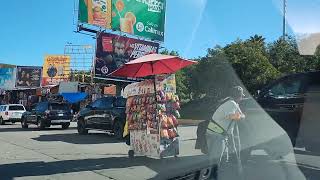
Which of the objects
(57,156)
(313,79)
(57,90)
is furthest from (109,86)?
(313,79)

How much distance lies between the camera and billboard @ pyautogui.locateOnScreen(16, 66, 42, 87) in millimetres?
Result: 60031

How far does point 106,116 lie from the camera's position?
2075cm

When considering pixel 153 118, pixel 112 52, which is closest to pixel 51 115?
pixel 112 52

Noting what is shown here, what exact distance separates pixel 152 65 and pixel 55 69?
4318 cm

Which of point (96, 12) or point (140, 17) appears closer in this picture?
point (96, 12)

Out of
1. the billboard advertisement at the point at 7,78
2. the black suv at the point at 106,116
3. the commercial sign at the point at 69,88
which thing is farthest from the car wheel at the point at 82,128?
the billboard advertisement at the point at 7,78

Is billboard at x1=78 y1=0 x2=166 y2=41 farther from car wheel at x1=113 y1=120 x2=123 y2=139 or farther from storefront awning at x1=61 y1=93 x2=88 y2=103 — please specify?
car wheel at x1=113 y1=120 x2=123 y2=139

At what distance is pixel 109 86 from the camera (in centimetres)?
4344

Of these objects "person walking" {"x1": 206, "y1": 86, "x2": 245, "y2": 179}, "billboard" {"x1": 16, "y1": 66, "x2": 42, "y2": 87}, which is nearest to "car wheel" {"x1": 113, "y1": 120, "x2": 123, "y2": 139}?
"person walking" {"x1": 206, "y1": 86, "x2": 245, "y2": 179}

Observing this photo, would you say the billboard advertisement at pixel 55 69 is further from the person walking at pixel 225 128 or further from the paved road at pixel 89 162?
the person walking at pixel 225 128

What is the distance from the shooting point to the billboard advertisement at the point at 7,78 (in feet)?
205

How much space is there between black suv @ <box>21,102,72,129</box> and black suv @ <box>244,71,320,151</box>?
1857 cm

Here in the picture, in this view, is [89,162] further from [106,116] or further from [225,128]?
[106,116]

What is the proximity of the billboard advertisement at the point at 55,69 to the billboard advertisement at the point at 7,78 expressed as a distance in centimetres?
617
